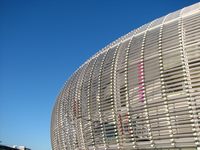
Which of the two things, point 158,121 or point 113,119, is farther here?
point 113,119

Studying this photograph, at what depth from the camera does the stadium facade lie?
1257 cm

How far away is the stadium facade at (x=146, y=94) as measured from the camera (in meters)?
12.6

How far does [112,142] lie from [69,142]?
210 inches

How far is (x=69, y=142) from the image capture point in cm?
2012

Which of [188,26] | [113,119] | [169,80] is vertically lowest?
[113,119]

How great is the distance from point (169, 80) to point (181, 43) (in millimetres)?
1842

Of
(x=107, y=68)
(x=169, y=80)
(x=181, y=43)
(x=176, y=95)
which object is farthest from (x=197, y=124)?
(x=107, y=68)

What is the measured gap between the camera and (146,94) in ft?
45.9

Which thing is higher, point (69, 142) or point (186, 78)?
point (186, 78)

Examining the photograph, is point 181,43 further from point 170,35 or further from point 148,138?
point 148,138

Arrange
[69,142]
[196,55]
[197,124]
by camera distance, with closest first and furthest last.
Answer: [197,124]
[196,55]
[69,142]

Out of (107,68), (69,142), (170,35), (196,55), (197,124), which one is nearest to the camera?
(197,124)

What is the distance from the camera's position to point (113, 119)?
15523 millimetres

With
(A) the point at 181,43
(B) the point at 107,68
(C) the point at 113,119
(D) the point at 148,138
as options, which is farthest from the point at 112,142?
(A) the point at 181,43
